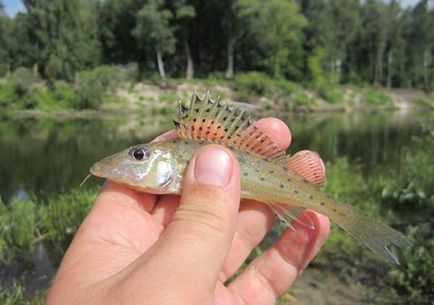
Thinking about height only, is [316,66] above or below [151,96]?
above

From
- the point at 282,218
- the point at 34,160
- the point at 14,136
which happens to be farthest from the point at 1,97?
the point at 282,218

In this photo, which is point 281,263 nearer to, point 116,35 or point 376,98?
point 376,98

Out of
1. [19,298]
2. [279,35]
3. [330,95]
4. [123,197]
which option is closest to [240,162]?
[123,197]

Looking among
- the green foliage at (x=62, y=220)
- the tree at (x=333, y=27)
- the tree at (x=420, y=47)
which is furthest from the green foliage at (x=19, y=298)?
the tree at (x=420, y=47)

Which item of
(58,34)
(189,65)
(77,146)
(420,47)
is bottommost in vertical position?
(77,146)

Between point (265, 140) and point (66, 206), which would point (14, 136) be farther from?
point (265, 140)

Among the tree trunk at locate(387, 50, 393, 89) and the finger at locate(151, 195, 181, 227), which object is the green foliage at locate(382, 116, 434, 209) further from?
the tree trunk at locate(387, 50, 393, 89)

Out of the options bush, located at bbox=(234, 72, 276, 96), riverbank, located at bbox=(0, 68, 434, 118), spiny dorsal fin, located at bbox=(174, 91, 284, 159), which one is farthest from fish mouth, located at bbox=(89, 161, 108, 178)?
bush, located at bbox=(234, 72, 276, 96)

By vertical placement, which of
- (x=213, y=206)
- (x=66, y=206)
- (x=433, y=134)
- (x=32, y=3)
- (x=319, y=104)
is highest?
(x=32, y=3)
